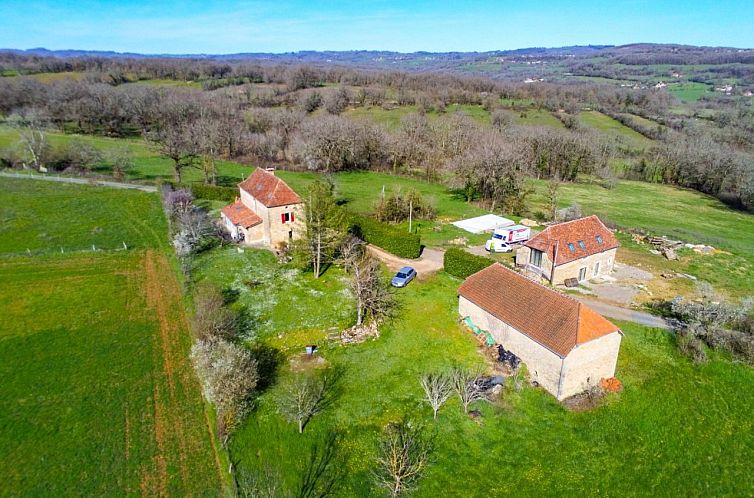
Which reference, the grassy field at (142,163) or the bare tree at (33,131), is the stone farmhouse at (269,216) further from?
the bare tree at (33,131)

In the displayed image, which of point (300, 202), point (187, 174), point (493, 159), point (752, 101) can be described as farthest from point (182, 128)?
point (752, 101)

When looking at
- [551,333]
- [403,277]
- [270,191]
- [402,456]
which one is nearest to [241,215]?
[270,191]

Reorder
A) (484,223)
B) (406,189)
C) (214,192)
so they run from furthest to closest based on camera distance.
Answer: (406,189)
(214,192)
(484,223)

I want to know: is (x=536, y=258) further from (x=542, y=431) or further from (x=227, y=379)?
(x=227, y=379)

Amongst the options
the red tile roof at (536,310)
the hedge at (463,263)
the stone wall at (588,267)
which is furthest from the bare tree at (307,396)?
the stone wall at (588,267)

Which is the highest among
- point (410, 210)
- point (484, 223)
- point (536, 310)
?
point (536, 310)

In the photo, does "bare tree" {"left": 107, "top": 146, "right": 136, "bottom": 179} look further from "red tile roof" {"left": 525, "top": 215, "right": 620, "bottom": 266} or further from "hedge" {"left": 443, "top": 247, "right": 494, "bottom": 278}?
"red tile roof" {"left": 525, "top": 215, "right": 620, "bottom": 266}

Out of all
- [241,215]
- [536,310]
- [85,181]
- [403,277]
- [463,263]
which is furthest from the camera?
[85,181]
